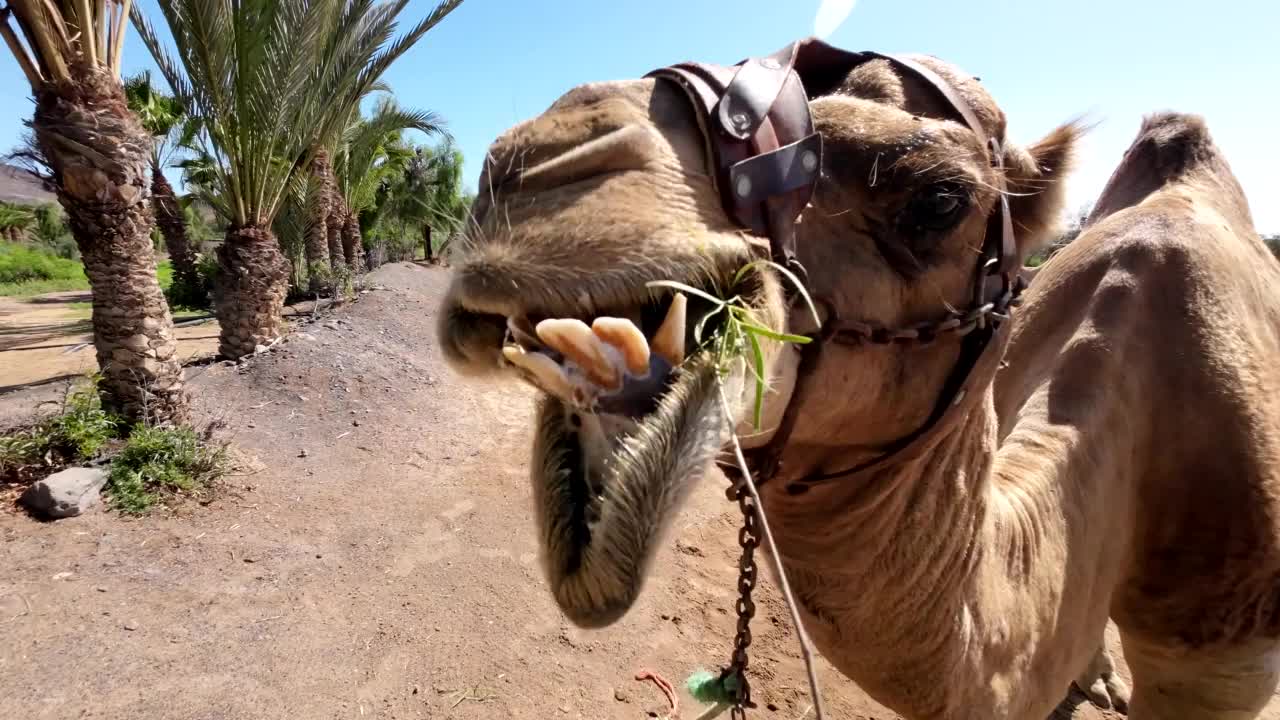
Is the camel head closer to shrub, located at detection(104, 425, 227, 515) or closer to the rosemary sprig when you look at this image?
the rosemary sprig

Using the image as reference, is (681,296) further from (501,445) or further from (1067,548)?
(501,445)

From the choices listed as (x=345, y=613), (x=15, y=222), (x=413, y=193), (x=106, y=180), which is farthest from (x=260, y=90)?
(x=15, y=222)

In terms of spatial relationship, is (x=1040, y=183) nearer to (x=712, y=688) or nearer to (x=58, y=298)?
(x=712, y=688)

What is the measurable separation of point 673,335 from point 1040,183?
52.4 inches

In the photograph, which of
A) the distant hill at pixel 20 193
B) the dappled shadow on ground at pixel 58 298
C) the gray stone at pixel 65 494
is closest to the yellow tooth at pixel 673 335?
the gray stone at pixel 65 494

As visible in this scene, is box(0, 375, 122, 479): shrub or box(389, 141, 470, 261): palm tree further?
box(389, 141, 470, 261): palm tree

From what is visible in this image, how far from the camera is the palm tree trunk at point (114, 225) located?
5754 mm

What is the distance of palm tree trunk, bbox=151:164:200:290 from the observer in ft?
46.8

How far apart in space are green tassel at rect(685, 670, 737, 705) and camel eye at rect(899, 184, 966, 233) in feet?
3.51

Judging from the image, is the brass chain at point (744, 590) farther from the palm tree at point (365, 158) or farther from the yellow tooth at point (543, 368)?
the palm tree at point (365, 158)

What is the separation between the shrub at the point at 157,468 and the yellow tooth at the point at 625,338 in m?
5.97

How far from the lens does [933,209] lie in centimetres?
148

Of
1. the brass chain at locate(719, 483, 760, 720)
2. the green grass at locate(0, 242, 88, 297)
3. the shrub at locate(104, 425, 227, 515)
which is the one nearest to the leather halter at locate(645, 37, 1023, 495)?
the brass chain at locate(719, 483, 760, 720)

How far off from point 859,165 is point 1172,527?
7.20ft
